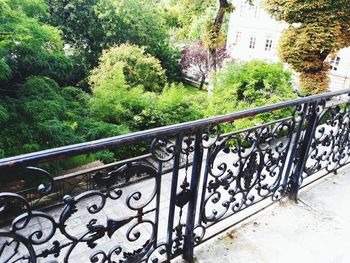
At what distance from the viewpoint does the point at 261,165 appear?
182 centimetres

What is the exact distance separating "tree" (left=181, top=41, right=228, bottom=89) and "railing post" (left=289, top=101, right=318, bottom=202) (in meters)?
14.9

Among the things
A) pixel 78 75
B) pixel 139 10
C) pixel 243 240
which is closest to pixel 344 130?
pixel 243 240

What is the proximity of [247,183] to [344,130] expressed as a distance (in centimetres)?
123

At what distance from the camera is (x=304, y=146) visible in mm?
2059

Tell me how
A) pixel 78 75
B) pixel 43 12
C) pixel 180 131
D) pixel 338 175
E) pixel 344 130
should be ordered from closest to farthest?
pixel 180 131, pixel 344 130, pixel 338 175, pixel 43 12, pixel 78 75

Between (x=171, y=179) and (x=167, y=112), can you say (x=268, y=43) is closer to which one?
(x=167, y=112)

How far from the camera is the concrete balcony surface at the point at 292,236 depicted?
1.64 meters

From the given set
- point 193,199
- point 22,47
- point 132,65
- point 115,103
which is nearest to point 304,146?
point 193,199

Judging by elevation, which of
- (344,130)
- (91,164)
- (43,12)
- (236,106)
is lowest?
(91,164)

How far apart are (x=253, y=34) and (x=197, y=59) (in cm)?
524

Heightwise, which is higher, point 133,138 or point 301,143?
point 133,138

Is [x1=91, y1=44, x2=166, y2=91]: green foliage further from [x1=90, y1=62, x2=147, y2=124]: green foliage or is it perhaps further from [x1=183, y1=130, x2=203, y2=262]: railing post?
[x1=183, y1=130, x2=203, y2=262]: railing post

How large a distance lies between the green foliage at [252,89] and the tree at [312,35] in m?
3.20

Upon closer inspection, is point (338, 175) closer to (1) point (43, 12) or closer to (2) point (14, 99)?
(2) point (14, 99)
